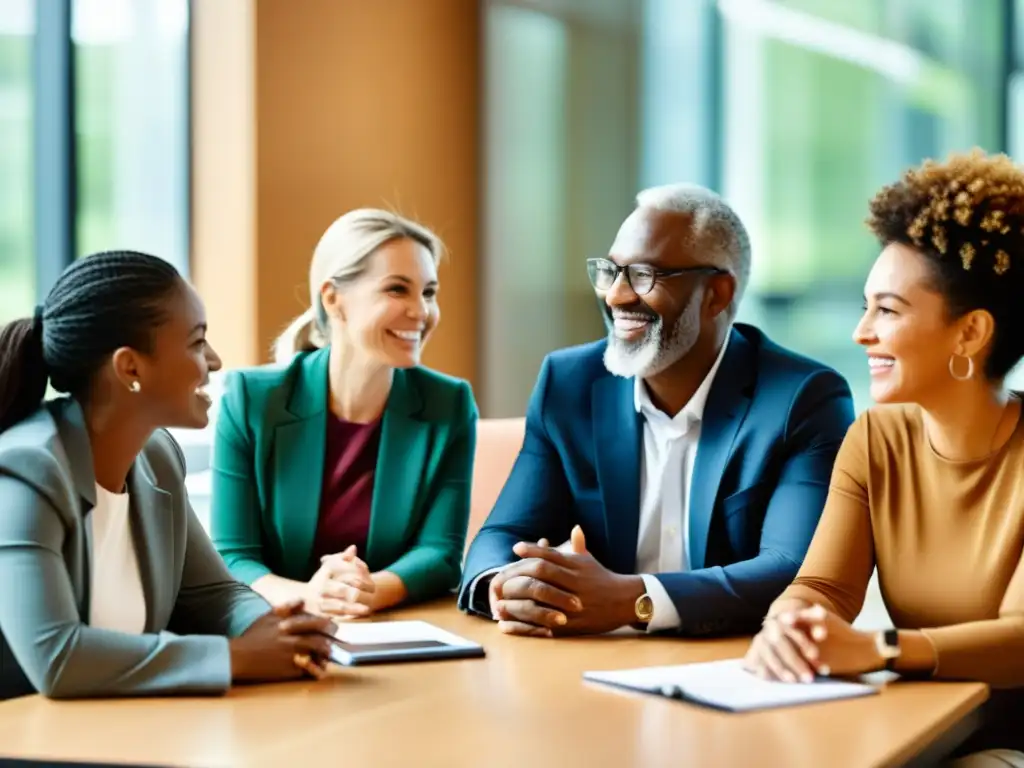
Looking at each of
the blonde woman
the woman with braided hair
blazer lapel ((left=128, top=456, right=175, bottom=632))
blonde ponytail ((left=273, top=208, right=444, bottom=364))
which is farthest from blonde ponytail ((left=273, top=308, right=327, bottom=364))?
blazer lapel ((left=128, top=456, right=175, bottom=632))

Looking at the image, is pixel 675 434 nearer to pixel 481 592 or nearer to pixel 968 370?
pixel 481 592

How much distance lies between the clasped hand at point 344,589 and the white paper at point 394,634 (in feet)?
0.43

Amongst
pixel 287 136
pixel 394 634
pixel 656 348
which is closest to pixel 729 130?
pixel 287 136

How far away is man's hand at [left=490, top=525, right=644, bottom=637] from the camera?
91.4 inches

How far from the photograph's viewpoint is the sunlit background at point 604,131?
4.32 meters

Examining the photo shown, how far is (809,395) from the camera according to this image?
2.66 meters

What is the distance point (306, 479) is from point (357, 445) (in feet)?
0.41

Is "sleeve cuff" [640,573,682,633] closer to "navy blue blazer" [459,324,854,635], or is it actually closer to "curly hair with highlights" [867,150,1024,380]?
"navy blue blazer" [459,324,854,635]

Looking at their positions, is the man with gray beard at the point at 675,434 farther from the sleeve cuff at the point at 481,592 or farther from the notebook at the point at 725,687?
the notebook at the point at 725,687

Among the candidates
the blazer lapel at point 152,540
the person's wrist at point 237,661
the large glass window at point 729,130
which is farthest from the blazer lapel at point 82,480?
the large glass window at point 729,130

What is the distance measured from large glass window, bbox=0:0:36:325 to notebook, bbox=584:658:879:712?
279 cm

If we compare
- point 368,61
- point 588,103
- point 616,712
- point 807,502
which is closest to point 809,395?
point 807,502

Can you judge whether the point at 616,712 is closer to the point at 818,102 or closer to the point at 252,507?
the point at 252,507

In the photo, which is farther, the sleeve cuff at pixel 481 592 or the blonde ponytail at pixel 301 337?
the blonde ponytail at pixel 301 337
